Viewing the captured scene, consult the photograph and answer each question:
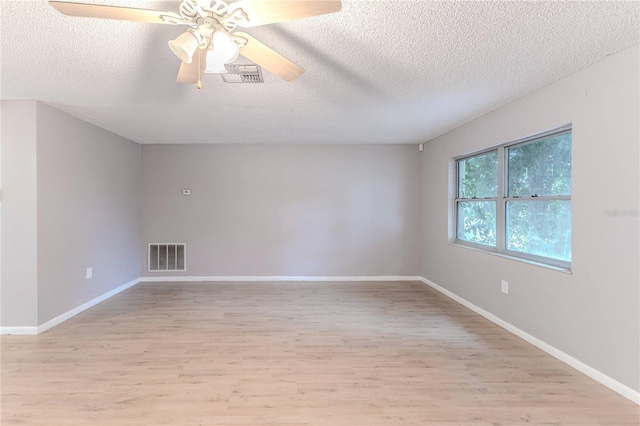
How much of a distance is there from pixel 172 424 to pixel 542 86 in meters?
3.60

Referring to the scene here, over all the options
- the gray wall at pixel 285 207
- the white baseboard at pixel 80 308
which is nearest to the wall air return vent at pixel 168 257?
the gray wall at pixel 285 207

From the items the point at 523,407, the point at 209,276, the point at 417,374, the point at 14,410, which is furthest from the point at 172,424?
the point at 209,276

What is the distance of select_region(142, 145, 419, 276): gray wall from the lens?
15.9 feet

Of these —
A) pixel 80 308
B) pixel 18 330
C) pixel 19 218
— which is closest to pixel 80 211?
pixel 19 218

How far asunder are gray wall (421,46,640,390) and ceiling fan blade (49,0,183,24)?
2.69 metres

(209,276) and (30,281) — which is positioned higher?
(30,281)

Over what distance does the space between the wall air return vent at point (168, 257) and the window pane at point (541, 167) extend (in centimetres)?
466

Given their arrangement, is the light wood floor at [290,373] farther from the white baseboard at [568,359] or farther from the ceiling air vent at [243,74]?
the ceiling air vent at [243,74]

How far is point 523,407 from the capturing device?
1830mm

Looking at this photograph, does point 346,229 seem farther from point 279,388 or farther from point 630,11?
point 630,11

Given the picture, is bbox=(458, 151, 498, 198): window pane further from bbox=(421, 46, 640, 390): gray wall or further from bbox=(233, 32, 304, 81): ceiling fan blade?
bbox=(233, 32, 304, 81): ceiling fan blade

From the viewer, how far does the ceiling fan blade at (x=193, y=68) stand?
162cm

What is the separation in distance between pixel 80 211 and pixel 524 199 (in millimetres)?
4783

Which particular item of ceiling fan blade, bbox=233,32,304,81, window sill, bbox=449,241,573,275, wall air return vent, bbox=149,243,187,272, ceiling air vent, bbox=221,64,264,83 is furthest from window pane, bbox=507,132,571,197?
wall air return vent, bbox=149,243,187,272
